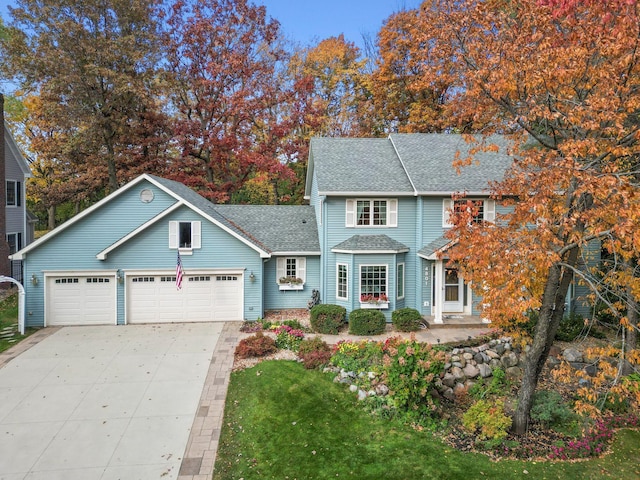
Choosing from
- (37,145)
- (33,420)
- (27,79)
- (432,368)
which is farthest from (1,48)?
(432,368)

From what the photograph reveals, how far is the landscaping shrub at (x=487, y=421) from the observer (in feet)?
26.9

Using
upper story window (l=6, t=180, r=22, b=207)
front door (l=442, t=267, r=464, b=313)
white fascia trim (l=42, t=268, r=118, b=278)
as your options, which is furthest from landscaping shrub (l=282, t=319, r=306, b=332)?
upper story window (l=6, t=180, r=22, b=207)

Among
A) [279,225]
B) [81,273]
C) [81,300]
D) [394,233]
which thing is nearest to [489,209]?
[394,233]

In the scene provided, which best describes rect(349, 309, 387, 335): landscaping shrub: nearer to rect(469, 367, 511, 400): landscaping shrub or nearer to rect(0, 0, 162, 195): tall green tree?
rect(469, 367, 511, 400): landscaping shrub

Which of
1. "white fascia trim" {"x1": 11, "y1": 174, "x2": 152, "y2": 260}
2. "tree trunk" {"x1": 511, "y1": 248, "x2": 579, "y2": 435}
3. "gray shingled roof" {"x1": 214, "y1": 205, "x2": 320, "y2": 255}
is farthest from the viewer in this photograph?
"gray shingled roof" {"x1": 214, "y1": 205, "x2": 320, "y2": 255}

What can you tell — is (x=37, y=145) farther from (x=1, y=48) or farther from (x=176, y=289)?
(x=176, y=289)

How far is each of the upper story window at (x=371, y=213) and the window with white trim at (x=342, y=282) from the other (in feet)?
6.22

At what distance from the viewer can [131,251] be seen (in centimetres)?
1580

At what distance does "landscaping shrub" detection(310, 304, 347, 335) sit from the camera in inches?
582

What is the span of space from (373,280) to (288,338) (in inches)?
184

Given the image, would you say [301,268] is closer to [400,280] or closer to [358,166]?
[400,280]

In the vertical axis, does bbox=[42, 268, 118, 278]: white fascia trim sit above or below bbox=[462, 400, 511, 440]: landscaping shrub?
above

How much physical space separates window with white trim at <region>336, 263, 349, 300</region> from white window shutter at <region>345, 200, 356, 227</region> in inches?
72.4

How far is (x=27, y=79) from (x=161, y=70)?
767 centimetres
